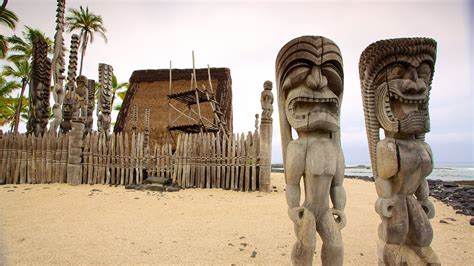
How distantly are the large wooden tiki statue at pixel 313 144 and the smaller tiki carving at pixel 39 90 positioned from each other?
12.2m

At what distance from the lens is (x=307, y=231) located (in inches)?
88.4

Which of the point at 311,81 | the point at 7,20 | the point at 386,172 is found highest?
the point at 7,20

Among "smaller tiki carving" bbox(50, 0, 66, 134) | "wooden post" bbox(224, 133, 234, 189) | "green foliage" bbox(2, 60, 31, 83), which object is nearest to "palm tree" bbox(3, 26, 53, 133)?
"green foliage" bbox(2, 60, 31, 83)

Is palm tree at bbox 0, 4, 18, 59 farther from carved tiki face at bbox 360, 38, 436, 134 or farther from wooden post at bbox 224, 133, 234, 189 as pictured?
carved tiki face at bbox 360, 38, 436, 134

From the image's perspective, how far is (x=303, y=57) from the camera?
95.8 inches

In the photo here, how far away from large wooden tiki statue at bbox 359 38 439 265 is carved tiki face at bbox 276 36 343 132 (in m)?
0.45

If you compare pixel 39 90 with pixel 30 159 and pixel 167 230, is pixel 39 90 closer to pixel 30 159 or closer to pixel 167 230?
pixel 30 159

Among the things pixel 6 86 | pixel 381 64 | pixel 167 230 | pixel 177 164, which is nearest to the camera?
pixel 381 64

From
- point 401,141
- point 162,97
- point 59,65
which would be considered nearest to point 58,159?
point 59,65

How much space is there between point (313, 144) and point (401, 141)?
90cm

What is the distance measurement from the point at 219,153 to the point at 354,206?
420 centimetres

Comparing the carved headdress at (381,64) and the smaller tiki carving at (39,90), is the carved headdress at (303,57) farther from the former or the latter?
the smaller tiki carving at (39,90)

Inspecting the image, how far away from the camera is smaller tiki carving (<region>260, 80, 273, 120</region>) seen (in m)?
8.25

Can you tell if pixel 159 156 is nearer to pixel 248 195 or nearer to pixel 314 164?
pixel 248 195
